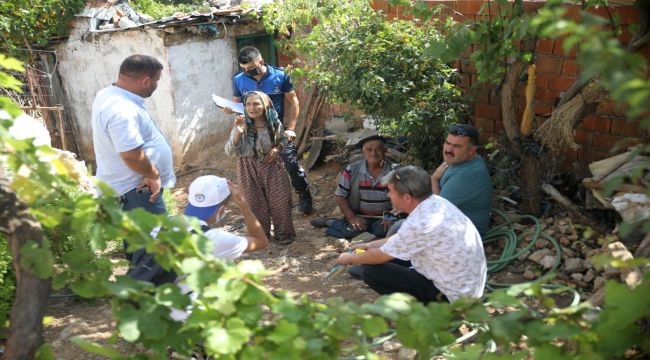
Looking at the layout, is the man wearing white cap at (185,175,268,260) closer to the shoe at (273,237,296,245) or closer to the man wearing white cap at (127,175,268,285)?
the man wearing white cap at (127,175,268,285)

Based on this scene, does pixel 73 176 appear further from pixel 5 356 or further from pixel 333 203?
pixel 333 203

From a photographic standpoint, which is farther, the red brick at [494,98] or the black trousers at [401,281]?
the red brick at [494,98]

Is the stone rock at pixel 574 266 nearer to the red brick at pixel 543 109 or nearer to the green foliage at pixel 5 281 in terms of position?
the red brick at pixel 543 109

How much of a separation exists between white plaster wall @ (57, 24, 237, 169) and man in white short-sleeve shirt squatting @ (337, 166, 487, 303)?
18.3 feet

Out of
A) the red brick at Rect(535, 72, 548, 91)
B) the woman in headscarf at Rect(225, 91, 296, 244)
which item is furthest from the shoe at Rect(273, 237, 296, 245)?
the red brick at Rect(535, 72, 548, 91)

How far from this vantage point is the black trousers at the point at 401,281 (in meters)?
3.92

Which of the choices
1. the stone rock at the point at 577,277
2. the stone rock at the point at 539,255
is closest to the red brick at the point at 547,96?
A: the stone rock at the point at 539,255

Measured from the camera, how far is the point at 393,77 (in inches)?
223

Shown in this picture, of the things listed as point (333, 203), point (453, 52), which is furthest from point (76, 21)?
point (453, 52)

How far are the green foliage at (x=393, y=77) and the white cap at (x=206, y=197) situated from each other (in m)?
2.43

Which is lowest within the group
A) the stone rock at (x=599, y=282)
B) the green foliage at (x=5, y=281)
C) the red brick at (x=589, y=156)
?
the stone rock at (x=599, y=282)

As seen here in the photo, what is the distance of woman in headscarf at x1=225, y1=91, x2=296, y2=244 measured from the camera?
559 centimetres

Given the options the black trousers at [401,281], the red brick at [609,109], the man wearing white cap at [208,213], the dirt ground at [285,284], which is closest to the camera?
the man wearing white cap at [208,213]

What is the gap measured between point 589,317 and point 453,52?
1.97 meters
